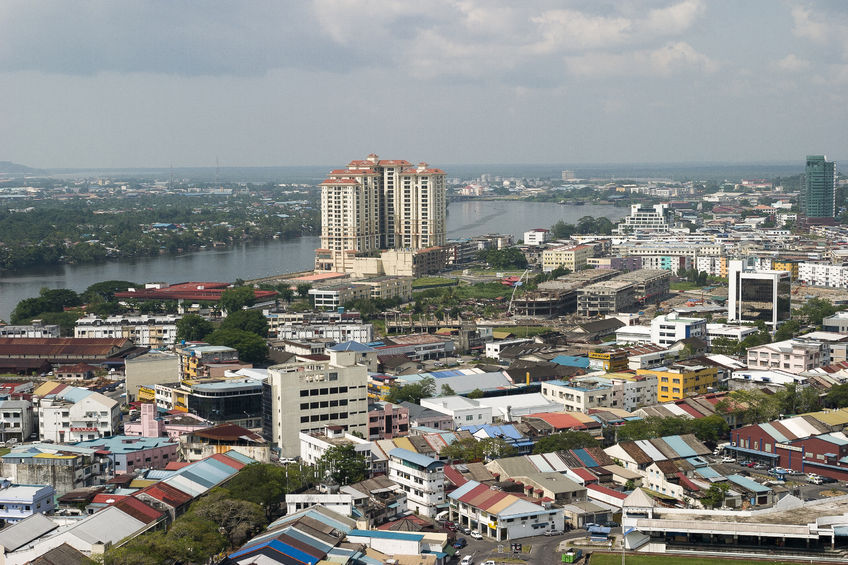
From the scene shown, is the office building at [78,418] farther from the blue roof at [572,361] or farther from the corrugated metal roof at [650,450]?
the blue roof at [572,361]

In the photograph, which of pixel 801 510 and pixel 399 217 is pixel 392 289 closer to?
pixel 399 217

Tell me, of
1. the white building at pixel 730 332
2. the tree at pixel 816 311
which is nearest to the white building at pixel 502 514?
the white building at pixel 730 332

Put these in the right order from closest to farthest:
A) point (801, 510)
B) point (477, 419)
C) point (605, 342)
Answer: point (801, 510), point (477, 419), point (605, 342)

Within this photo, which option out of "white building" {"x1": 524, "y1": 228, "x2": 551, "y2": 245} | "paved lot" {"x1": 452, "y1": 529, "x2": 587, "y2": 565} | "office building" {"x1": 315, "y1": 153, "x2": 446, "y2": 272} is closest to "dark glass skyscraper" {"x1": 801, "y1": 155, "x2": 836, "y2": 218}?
"white building" {"x1": 524, "y1": 228, "x2": 551, "y2": 245}

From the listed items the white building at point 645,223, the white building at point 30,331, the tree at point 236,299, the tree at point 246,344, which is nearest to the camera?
the tree at point 246,344

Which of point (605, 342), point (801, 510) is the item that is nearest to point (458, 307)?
point (605, 342)
